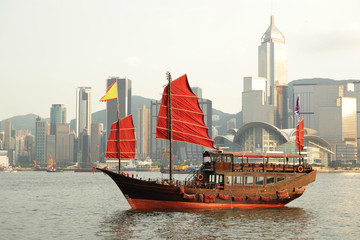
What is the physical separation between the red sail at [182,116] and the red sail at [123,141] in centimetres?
290

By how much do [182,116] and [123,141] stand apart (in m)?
6.55

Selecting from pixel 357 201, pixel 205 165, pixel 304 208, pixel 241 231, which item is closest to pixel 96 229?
pixel 241 231

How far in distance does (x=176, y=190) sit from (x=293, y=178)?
12103mm

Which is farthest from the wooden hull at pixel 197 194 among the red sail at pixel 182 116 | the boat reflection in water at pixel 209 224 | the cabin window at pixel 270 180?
the red sail at pixel 182 116

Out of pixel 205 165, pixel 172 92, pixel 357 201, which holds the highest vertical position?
pixel 172 92

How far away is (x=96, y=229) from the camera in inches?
1556

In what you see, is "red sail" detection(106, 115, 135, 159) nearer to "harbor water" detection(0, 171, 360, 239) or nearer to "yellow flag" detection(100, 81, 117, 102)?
"yellow flag" detection(100, 81, 117, 102)

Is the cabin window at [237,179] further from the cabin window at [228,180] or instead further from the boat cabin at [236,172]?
the cabin window at [228,180]

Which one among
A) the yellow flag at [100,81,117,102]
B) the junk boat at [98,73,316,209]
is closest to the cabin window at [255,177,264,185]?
the junk boat at [98,73,316,209]

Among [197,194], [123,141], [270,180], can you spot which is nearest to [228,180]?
[197,194]

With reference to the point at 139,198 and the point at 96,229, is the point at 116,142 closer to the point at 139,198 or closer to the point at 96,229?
the point at 139,198

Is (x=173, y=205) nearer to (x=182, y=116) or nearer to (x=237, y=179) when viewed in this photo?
(x=237, y=179)

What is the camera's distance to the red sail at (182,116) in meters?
51.1

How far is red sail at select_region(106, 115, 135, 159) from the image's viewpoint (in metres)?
49.9
